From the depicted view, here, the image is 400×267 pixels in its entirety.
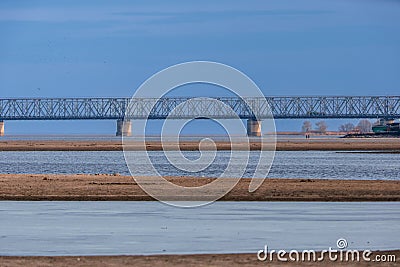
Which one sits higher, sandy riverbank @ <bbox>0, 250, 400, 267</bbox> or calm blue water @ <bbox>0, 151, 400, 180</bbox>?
calm blue water @ <bbox>0, 151, 400, 180</bbox>

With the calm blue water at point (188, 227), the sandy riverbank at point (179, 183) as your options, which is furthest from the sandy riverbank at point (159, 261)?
the sandy riverbank at point (179, 183)

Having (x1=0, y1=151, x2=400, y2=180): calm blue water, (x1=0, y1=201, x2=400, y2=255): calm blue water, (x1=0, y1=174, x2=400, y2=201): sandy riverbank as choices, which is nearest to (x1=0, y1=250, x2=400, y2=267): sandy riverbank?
(x1=0, y1=201, x2=400, y2=255): calm blue water

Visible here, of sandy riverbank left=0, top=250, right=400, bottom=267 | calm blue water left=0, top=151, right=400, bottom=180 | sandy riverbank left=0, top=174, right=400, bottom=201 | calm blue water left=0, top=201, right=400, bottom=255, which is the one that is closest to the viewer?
sandy riverbank left=0, top=250, right=400, bottom=267

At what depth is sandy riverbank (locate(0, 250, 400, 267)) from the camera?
60.6ft

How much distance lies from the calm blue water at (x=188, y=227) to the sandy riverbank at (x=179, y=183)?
8.09 feet

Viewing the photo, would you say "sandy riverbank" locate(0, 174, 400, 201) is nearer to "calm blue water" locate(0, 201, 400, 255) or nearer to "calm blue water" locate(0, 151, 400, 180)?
"calm blue water" locate(0, 201, 400, 255)

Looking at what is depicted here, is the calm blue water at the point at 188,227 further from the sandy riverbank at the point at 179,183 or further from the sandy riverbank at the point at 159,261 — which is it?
the sandy riverbank at the point at 179,183

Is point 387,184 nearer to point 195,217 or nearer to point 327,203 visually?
point 327,203

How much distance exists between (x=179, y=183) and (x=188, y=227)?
59.0 feet

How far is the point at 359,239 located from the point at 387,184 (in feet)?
63.3

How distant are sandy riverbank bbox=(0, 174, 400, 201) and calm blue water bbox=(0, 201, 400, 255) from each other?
2467 mm

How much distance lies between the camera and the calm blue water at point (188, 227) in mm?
20812

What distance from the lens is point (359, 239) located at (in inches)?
858

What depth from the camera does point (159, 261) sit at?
61.5 feet
